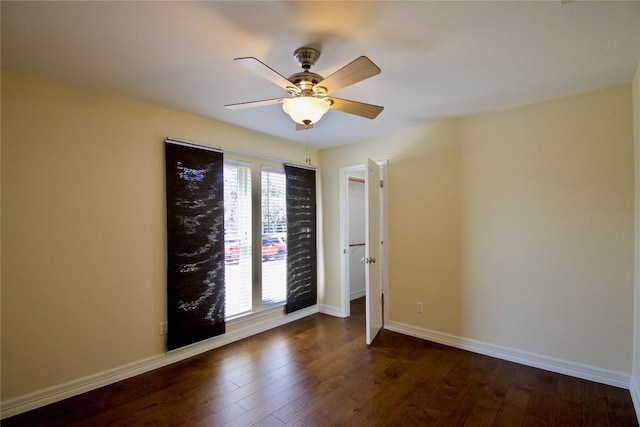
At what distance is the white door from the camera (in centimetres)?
333

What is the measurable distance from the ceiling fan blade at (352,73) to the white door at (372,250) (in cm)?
162

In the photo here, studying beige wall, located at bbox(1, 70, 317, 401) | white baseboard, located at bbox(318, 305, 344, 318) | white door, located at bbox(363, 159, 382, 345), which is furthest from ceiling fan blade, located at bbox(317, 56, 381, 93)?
white baseboard, located at bbox(318, 305, 344, 318)

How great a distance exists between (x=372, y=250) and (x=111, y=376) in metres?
2.78

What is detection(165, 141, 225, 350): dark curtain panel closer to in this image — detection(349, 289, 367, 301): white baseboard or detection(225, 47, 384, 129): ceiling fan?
detection(225, 47, 384, 129): ceiling fan

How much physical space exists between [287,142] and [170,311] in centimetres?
255

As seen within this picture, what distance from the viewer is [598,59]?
6.68 ft

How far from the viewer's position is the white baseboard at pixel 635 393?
2.06m

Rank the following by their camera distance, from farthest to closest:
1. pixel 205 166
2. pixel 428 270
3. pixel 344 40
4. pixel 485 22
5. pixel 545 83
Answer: pixel 428 270 → pixel 205 166 → pixel 545 83 → pixel 344 40 → pixel 485 22

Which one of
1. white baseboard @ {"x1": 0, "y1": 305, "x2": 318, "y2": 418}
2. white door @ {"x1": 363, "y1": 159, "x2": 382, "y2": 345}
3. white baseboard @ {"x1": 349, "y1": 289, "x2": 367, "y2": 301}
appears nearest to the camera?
white baseboard @ {"x1": 0, "y1": 305, "x2": 318, "y2": 418}

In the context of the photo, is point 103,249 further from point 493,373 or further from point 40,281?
point 493,373

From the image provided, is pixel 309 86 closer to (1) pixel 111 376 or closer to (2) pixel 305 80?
(2) pixel 305 80

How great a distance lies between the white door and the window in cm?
122

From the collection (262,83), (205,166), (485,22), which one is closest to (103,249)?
(205,166)

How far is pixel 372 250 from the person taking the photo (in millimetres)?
3473
